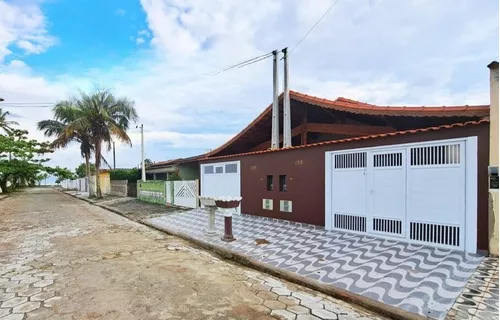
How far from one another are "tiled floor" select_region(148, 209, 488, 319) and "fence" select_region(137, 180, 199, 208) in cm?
555

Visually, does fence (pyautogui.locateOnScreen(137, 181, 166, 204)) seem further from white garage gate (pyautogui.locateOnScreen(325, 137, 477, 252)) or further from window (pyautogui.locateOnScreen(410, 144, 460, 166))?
window (pyautogui.locateOnScreen(410, 144, 460, 166))

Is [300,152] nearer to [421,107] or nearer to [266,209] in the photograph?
[266,209]

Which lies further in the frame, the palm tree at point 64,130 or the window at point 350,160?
the palm tree at point 64,130

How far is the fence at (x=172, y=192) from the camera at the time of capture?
13664mm

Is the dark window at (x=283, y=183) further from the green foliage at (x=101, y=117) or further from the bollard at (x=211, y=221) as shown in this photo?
the green foliage at (x=101, y=117)

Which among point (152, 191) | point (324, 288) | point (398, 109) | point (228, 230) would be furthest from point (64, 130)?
point (324, 288)

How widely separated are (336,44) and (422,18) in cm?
264

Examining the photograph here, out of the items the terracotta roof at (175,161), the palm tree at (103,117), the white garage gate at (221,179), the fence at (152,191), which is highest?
the palm tree at (103,117)

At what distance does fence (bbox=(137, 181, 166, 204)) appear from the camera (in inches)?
638

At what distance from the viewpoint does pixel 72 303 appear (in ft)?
11.9

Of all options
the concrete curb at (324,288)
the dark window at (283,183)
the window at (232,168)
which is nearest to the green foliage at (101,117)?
the window at (232,168)

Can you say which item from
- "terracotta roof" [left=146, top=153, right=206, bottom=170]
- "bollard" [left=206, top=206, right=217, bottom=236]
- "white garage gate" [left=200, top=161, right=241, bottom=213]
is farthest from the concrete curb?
"terracotta roof" [left=146, top=153, right=206, bottom=170]

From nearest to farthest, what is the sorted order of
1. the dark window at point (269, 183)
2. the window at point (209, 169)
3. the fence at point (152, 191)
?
the dark window at point (269, 183)
the window at point (209, 169)
the fence at point (152, 191)

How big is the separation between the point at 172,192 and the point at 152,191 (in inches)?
109
